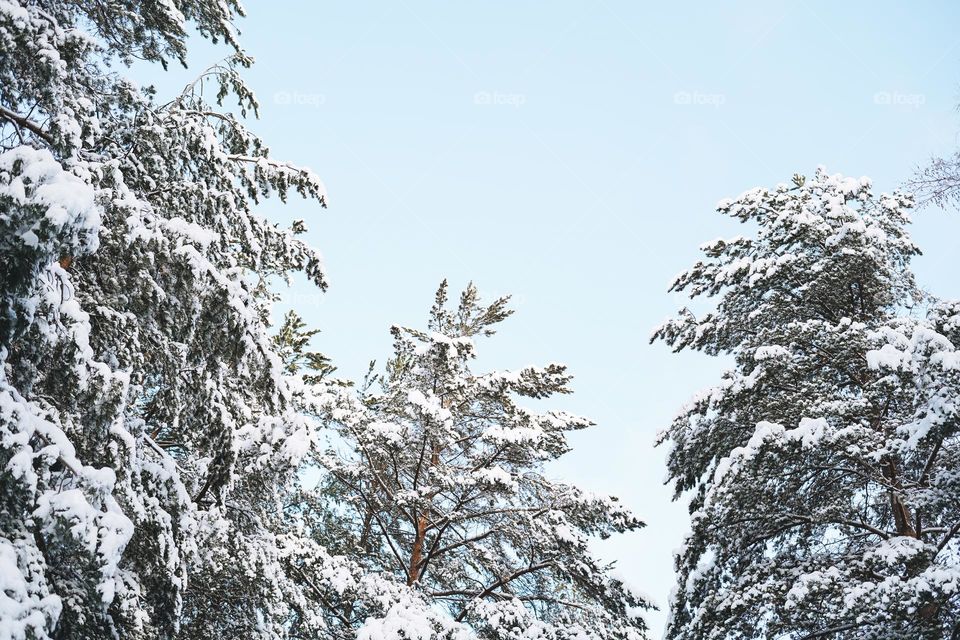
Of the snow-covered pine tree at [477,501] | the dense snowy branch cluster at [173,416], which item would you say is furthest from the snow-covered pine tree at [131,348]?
the snow-covered pine tree at [477,501]

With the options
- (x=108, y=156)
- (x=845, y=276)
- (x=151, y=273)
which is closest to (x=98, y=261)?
(x=151, y=273)

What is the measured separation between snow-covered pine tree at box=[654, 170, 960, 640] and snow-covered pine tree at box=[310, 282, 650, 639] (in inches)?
67.3

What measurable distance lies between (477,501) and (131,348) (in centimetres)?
695

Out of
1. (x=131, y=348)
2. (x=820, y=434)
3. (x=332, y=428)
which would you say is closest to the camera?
(x=131, y=348)

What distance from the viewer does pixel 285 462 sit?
5.95 meters

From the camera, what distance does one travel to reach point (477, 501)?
11328 millimetres

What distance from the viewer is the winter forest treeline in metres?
4.24

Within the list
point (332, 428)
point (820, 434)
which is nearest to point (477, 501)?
point (332, 428)

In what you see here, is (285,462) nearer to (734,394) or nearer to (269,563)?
(269,563)

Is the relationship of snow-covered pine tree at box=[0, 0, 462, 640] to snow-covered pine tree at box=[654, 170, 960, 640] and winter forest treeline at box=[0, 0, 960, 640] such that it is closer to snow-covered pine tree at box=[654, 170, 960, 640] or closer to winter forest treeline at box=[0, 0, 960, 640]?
winter forest treeline at box=[0, 0, 960, 640]

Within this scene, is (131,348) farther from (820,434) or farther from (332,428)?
(820,434)

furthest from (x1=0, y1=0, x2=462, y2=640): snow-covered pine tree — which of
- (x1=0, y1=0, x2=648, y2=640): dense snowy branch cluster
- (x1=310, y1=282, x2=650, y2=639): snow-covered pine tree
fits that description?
(x1=310, y1=282, x2=650, y2=639): snow-covered pine tree

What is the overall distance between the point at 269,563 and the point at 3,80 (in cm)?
494

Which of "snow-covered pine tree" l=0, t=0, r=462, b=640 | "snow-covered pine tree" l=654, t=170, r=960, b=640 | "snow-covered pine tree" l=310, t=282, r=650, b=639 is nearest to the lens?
"snow-covered pine tree" l=0, t=0, r=462, b=640
